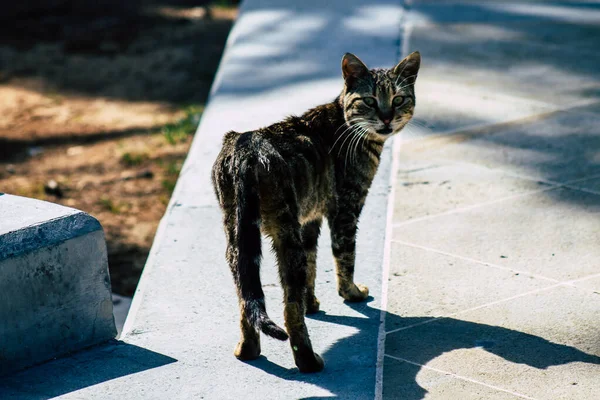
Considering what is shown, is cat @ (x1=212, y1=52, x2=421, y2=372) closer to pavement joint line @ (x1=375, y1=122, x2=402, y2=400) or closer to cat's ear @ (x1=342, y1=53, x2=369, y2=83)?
cat's ear @ (x1=342, y1=53, x2=369, y2=83)

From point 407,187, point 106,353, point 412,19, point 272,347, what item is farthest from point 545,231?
point 412,19

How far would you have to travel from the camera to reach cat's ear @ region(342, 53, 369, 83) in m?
4.49

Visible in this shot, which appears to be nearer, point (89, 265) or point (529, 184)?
point (89, 265)

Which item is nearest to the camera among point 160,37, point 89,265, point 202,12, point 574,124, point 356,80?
point 89,265

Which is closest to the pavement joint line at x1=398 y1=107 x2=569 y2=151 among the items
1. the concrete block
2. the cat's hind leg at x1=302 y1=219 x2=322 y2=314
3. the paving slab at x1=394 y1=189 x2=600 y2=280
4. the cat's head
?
the paving slab at x1=394 y1=189 x2=600 y2=280

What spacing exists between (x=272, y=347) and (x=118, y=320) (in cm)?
188

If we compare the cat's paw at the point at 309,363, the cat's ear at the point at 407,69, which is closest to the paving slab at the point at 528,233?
the cat's ear at the point at 407,69

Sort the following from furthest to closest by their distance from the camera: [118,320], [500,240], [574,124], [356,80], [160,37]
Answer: [160,37] < [574,124] < [118,320] < [500,240] < [356,80]

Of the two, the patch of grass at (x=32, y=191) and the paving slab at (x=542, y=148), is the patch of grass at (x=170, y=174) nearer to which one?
the patch of grass at (x=32, y=191)

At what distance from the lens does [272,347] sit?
4.12 meters

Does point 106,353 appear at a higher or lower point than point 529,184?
lower

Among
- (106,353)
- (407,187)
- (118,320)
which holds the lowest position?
(118,320)

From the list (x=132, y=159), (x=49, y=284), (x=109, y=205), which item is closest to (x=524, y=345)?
(x=49, y=284)

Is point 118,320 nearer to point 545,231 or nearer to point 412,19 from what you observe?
point 545,231
